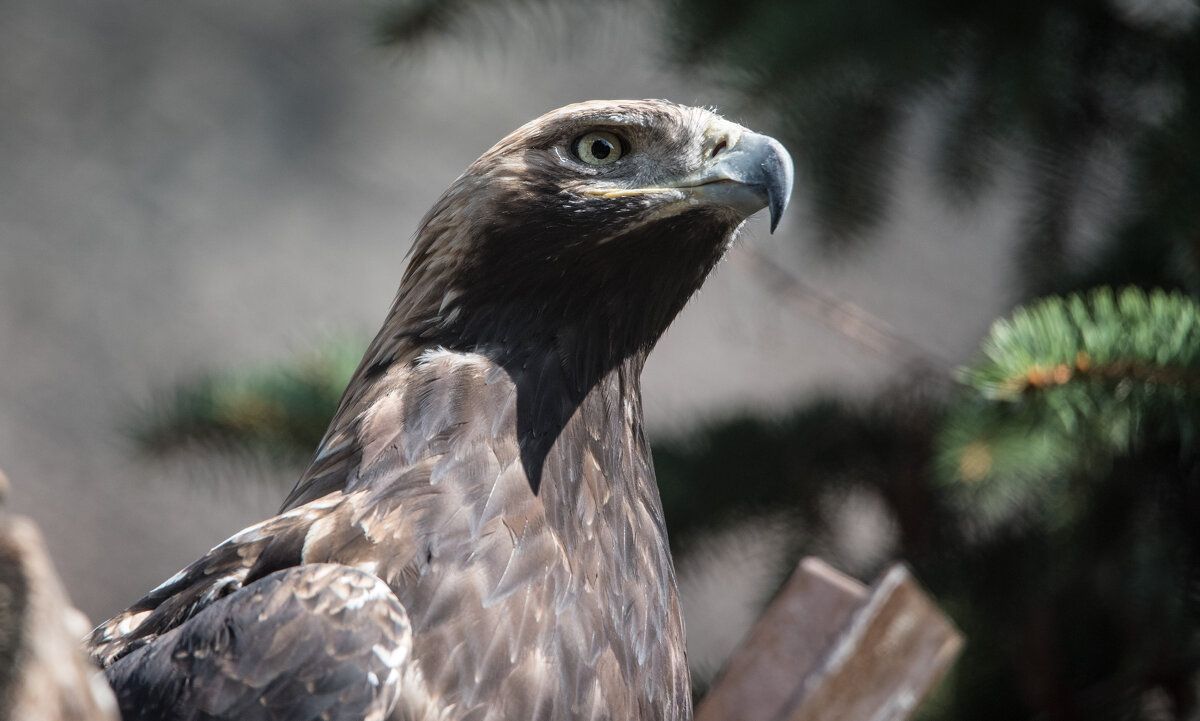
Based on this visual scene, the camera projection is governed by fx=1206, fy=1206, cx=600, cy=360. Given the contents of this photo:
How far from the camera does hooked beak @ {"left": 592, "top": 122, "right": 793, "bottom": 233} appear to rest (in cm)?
190

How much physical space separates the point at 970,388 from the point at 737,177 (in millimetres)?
901

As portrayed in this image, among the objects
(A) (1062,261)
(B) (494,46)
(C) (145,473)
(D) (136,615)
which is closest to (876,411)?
(A) (1062,261)

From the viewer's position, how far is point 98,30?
7688 millimetres

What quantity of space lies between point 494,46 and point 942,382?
1.83 m

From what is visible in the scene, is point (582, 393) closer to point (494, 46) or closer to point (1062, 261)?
point (1062, 261)

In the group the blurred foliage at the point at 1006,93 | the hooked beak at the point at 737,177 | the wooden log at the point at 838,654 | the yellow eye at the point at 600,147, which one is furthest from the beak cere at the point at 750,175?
the blurred foliage at the point at 1006,93

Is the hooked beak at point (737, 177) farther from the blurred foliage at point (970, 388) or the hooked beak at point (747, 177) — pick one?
the blurred foliage at point (970, 388)

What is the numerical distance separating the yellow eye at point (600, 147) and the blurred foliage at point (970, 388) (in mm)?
1010

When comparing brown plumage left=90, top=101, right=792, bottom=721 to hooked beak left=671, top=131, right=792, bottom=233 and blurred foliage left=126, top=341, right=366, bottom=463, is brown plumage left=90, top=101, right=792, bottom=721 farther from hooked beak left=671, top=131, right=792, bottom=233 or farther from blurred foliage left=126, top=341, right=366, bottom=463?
blurred foliage left=126, top=341, right=366, bottom=463

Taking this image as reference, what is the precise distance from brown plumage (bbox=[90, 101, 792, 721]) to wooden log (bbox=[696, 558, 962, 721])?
48 centimetres

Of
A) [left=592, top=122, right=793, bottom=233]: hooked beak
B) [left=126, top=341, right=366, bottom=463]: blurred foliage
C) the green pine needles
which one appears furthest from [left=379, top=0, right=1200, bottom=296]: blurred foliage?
[left=126, top=341, right=366, bottom=463]: blurred foliage

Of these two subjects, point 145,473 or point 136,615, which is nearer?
point 136,615

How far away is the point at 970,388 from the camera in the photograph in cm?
254

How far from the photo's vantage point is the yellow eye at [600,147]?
6.61 ft
